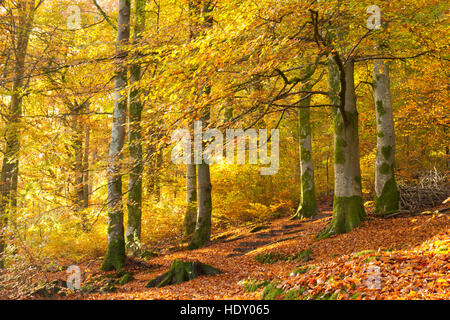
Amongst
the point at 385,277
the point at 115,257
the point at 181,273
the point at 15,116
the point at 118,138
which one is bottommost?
the point at 115,257

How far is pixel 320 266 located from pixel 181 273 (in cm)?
308

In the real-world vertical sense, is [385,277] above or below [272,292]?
above

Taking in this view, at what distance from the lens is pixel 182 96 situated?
6543mm

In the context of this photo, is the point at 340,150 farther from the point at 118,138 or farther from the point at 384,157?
the point at 118,138

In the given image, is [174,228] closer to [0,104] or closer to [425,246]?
[0,104]

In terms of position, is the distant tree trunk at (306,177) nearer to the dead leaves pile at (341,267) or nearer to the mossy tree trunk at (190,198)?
the dead leaves pile at (341,267)

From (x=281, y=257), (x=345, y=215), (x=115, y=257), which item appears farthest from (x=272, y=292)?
(x=115, y=257)

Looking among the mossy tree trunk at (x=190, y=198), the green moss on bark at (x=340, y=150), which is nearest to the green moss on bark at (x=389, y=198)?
the green moss on bark at (x=340, y=150)

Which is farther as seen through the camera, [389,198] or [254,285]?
[389,198]

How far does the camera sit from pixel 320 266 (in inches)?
217

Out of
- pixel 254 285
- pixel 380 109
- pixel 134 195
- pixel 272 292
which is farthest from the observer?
pixel 134 195

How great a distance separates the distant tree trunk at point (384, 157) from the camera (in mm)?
9117
